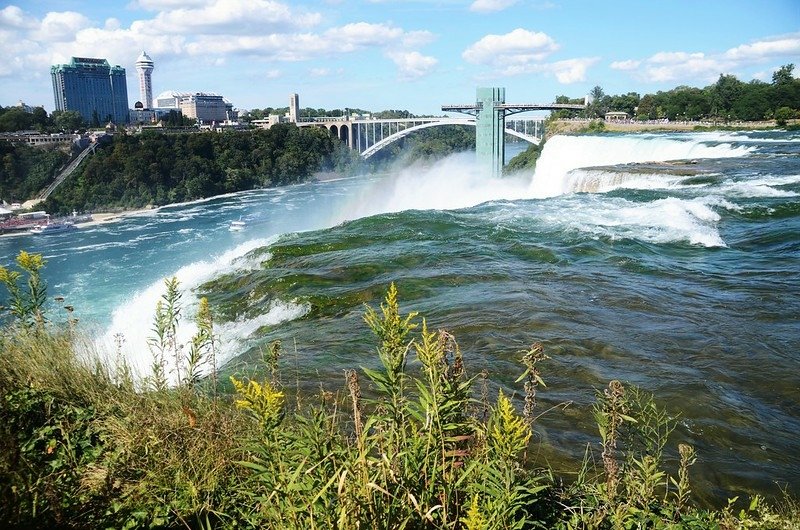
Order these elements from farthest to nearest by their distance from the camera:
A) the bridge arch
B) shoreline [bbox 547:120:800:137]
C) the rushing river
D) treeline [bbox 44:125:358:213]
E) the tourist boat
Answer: treeline [bbox 44:125:358:213] → the bridge arch → shoreline [bbox 547:120:800:137] → the tourist boat → the rushing river

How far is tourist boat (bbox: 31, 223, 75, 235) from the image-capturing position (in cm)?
3713

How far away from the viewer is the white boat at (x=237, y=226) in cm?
3525

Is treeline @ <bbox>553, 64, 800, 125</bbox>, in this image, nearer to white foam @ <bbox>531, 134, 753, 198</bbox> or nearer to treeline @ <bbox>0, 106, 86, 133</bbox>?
white foam @ <bbox>531, 134, 753, 198</bbox>

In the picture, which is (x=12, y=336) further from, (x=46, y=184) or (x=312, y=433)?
(x=46, y=184)

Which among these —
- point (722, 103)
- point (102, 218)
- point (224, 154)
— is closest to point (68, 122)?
point (224, 154)

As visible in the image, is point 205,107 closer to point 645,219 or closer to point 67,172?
point 67,172

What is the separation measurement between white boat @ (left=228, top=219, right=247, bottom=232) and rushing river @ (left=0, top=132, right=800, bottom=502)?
11807 mm

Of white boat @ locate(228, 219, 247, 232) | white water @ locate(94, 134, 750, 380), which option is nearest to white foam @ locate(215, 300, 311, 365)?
white water @ locate(94, 134, 750, 380)

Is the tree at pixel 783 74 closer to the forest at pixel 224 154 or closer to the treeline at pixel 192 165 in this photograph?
the forest at pixel 224 154

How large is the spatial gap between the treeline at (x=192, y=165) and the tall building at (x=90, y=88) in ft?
217

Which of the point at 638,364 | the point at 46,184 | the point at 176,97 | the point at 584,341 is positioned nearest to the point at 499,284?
the point at 584,341

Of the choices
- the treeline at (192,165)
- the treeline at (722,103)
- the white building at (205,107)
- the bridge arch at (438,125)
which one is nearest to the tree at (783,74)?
the treeline at (722,103)

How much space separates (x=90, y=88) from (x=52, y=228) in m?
104

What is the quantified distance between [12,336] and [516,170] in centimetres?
4323
